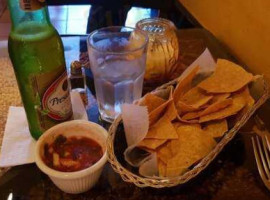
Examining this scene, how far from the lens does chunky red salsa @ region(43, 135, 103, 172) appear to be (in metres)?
0.52

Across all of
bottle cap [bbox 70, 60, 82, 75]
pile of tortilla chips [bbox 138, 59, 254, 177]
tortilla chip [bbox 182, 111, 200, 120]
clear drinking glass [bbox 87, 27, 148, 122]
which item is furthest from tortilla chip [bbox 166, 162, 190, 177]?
bottle cap [bbox 70, 60, 82, 75]

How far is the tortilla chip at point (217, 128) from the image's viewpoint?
1.79 feet

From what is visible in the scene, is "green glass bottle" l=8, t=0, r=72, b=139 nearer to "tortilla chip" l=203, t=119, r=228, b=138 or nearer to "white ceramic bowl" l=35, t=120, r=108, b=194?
"white ceramic bowl" l=35, t=120, r=108, b=194

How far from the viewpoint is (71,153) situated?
0.54 meters

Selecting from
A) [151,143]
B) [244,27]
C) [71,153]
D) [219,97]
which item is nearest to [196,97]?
[219,97]

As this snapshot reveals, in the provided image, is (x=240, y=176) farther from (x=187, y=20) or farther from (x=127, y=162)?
(x=187, y=20)

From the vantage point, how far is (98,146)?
21.9 inches

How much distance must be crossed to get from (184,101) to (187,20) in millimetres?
697

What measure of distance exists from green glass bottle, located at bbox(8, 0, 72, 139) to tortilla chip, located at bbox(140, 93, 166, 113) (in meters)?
0.15

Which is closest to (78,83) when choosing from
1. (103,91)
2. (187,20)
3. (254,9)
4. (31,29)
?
(103,91)

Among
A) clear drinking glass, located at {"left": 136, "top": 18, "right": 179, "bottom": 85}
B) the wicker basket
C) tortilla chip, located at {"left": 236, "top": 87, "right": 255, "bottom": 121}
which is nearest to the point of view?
the wicker basket

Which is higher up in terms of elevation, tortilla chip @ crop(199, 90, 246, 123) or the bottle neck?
the bottle neck

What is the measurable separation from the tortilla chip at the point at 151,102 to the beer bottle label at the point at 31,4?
0.22 m

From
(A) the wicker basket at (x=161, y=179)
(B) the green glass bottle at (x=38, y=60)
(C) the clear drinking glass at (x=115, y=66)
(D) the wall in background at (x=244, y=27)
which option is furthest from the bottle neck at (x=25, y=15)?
(D) the wall in background at (x=244, y=27)
